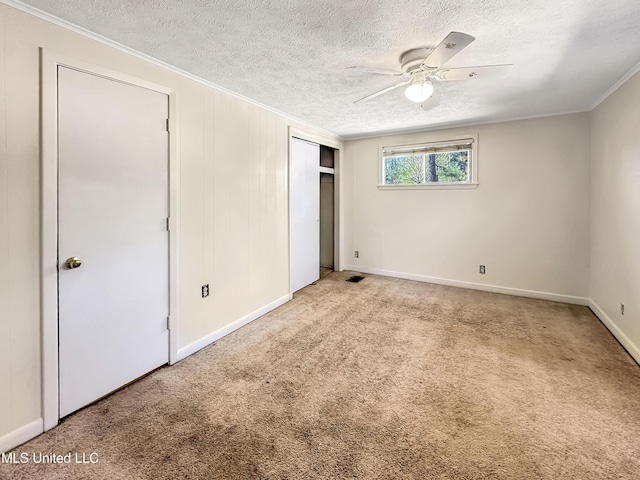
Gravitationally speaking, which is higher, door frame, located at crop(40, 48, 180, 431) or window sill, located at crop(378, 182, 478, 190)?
window sill, located at crop(378, 182, 478, 190)

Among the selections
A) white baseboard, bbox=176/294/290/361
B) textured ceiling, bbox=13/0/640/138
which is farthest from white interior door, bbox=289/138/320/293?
textured ceiling, bbox=13/0/640/138

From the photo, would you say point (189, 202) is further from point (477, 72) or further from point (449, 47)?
point (477, 72)

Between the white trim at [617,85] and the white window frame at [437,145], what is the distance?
1.28 meters

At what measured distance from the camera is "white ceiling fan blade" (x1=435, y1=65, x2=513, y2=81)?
6.37ft

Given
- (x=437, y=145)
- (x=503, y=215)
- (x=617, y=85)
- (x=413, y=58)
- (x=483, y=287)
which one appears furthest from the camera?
(x=437, y=145)

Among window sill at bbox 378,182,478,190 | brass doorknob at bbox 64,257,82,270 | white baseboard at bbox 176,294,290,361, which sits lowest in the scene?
white baseboard at bbox 176,294,290,361

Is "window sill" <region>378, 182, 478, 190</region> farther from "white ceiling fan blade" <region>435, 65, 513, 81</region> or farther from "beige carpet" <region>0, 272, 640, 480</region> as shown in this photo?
"white ceiling fan blade" <region>435, 65, 513, 81</region>

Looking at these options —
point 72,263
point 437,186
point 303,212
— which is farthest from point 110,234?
point 437,186

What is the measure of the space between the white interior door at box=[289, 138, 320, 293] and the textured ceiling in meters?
1.23

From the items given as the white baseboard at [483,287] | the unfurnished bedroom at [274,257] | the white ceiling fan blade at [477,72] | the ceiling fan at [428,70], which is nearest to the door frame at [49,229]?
the unfurnished bedroom at [274,257]

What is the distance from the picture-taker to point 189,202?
253cm

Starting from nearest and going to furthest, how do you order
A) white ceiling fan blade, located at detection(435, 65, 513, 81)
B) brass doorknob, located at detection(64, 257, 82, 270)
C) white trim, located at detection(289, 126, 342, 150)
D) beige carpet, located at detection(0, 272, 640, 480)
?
beige carpet, located at detection(0, 272, 640, 480) → brass doorknob, located at detection(64, 257, 82, 270) → white ceiling fan blade, located at detection(435, 65, 513, 81) → white trim, located at detection(289, 126, 342, 150)

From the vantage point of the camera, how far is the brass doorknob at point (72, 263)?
5.85 feet

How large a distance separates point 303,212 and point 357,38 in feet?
8.67
